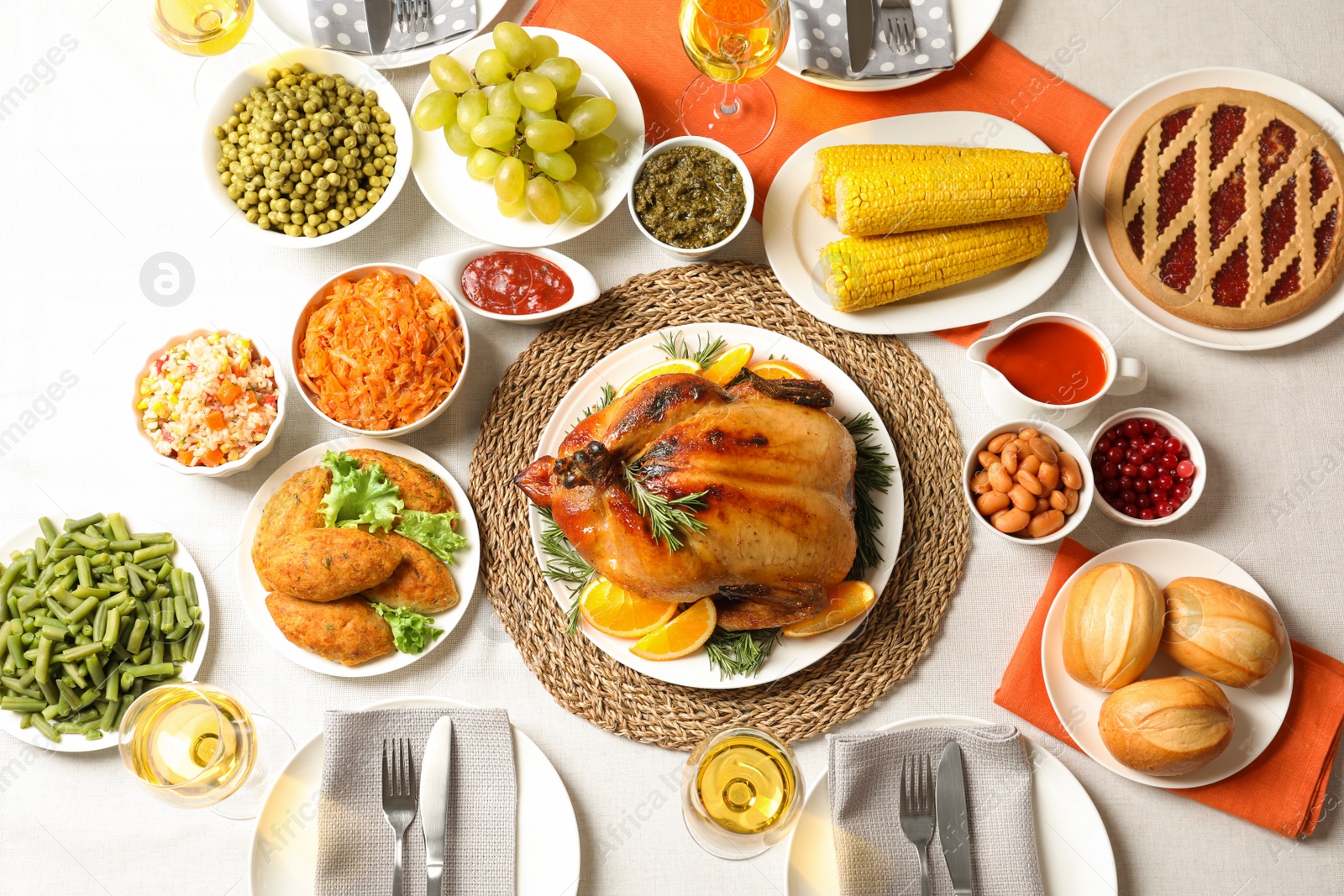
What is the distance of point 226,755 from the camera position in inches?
99.0

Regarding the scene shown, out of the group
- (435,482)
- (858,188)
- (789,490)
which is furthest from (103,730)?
(858,188)

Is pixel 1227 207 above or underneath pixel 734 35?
underneath

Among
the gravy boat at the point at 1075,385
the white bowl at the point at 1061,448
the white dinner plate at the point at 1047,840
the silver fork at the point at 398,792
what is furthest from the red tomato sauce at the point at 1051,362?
the silver fork at the point at 398,792

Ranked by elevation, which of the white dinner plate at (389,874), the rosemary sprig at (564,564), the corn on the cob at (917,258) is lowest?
the white dinner plate at (389,874)

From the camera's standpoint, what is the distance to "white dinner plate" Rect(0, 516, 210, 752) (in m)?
2.73

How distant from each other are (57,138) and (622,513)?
7.86 ft

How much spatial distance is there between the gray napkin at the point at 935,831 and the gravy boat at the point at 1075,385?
3.13 feet

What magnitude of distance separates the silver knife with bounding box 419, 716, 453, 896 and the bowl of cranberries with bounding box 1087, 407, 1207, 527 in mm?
2098

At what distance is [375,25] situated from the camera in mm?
2908

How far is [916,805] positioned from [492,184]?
7.51ft

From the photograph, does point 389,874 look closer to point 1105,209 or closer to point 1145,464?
point 1145,464

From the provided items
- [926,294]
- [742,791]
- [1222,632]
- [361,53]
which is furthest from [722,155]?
[1222,632]

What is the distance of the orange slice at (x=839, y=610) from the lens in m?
2.65

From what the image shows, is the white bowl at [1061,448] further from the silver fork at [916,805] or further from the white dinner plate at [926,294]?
the silver fork at [916,805]
